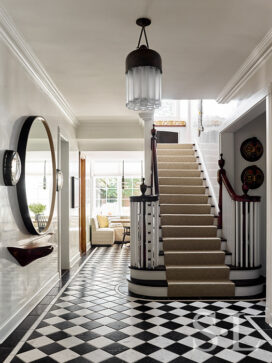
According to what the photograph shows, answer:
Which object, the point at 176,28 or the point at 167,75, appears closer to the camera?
the point at 176,28

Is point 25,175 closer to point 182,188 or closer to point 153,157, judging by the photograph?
point 153,157

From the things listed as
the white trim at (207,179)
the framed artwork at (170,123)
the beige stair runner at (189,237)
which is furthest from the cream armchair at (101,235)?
the white trim at (207,179)

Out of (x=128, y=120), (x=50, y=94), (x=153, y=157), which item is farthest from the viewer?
(x=128, y=120)

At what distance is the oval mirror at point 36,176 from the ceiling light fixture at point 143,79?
1.57 meters

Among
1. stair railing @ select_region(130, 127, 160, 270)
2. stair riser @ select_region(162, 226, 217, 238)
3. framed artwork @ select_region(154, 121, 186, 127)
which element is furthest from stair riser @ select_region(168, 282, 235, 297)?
framed artwork @ select_region(154, 121, 186, 127)

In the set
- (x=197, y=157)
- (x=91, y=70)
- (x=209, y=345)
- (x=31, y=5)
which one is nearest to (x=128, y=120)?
(x=197, y=157)

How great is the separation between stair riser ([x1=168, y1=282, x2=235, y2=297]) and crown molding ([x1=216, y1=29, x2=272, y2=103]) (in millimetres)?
2641

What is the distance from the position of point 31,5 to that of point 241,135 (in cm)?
390

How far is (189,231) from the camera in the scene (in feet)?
18.7

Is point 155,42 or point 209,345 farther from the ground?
point 155,42

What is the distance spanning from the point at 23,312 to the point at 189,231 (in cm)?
279

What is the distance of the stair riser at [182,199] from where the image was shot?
657 centimetres

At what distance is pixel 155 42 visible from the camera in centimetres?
378

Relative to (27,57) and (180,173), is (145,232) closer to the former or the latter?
(27,57)
